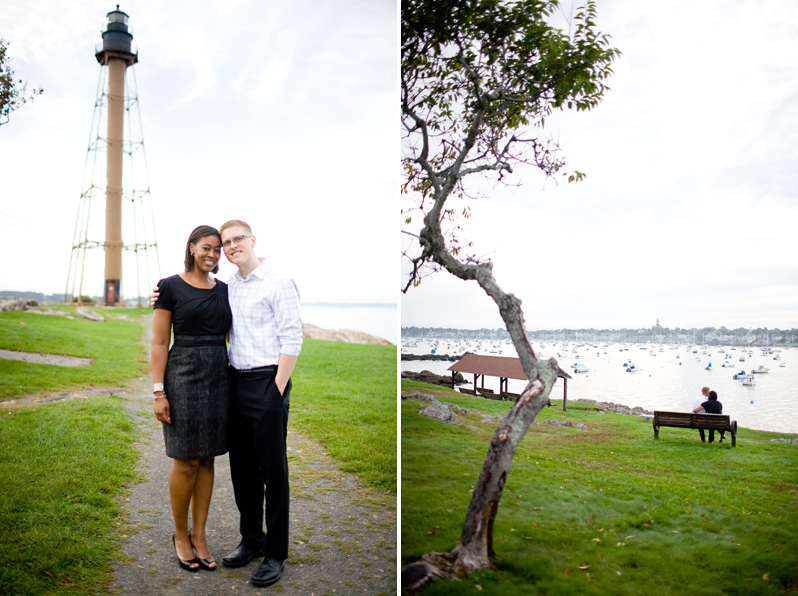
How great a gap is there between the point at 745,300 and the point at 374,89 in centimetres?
409

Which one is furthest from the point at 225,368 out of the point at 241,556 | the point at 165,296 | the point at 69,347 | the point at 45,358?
the point at 69,347

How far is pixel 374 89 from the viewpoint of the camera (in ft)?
16.5

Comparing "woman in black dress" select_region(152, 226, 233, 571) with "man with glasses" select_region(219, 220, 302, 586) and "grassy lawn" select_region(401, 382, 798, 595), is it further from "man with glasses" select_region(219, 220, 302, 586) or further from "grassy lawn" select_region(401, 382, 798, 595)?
"grassy lawn" select_region(401, 382, 798, 595)

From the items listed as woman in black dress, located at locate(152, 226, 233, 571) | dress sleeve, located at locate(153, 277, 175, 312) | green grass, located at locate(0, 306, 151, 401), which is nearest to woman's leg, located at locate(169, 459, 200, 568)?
woman in black dress, located at locate(152, 226, 233, 571)

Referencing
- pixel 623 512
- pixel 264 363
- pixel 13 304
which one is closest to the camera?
pixel 623 512

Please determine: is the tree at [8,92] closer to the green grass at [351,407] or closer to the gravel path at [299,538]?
the gravel path at [299,538]

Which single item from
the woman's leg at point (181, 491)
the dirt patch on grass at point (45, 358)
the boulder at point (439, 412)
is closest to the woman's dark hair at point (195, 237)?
the woman's leg at point (181, 491)

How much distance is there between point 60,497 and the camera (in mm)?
2723

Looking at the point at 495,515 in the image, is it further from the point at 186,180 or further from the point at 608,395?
the point at 186,180

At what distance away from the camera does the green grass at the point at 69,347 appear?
424 centimetres

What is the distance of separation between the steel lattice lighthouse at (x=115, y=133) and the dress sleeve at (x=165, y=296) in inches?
115

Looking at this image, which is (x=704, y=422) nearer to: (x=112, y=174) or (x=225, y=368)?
(x=225, y=368)

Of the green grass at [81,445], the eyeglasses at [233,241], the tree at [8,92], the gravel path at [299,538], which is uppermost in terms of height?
the tree at [8,92]

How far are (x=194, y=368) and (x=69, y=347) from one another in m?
4.26
